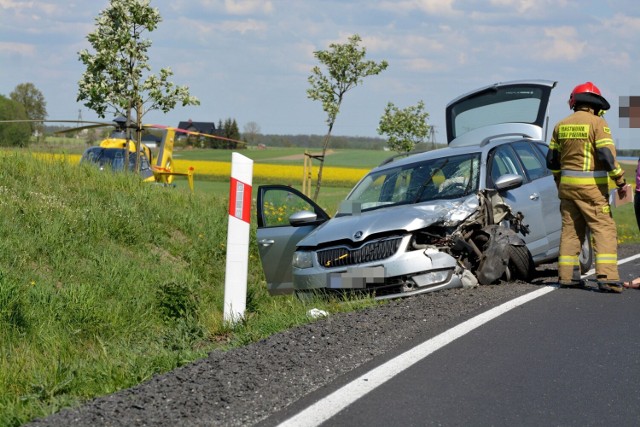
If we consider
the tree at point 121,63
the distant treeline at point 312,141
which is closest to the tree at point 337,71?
the tree at point 121,63

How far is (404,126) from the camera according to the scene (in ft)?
135

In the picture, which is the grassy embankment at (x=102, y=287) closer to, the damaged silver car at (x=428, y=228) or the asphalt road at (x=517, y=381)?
the damaged silver car at (x=428, y=228)

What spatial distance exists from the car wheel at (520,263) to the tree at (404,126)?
30590 millimetres

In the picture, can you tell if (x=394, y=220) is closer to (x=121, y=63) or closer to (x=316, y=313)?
(x=316, y=313)

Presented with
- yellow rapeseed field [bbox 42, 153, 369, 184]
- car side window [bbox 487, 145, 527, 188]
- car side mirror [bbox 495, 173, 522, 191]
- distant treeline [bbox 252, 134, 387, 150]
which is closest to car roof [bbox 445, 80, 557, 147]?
car side window [bbox 487, 145, 527, 188]

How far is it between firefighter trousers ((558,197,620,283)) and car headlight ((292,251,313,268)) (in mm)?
2499

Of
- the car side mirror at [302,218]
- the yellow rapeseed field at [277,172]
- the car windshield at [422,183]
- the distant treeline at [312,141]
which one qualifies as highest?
the car windshield at [422,183]

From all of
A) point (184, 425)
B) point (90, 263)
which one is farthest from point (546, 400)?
point (90, 263)

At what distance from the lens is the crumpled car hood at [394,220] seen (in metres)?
9.55

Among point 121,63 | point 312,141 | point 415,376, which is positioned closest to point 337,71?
point 121,63

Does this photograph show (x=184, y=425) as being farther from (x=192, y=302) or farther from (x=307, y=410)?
(x=192, y=302)

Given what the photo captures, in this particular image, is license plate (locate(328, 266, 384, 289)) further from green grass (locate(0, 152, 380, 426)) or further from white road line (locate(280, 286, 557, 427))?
white road line (locate(280, 286, 557, 427))

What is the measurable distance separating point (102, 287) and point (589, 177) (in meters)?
5.76

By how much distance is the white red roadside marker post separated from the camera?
877cm
